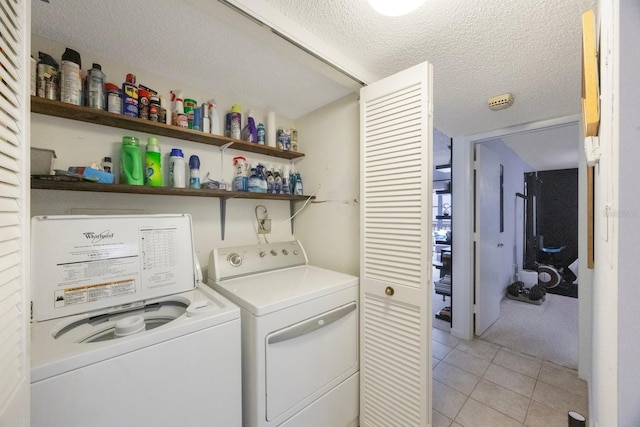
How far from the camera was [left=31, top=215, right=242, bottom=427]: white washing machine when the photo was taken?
0.79m

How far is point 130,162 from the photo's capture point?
141 cm

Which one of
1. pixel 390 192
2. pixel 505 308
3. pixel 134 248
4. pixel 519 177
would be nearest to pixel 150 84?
pixel 134 248

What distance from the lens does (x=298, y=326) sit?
128cm

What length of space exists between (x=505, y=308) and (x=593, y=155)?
383 centimetres

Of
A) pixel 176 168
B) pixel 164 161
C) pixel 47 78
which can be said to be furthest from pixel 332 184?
pixel 47 78

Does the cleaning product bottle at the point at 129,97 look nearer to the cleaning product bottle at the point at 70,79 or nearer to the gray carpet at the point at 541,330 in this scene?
the cleaning product bottle at the point at 70,79

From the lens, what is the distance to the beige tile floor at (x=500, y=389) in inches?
67.4

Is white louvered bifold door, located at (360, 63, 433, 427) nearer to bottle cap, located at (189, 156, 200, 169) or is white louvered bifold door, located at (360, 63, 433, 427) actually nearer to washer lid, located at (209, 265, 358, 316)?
washer lid, located at (209, 265, 358, 316)

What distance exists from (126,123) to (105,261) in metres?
0.78

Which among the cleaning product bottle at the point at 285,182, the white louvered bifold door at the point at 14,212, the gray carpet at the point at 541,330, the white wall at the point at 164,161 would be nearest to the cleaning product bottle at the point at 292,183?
the cleaning product bottle at the point at 285,182

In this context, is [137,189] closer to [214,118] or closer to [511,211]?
[214,118]

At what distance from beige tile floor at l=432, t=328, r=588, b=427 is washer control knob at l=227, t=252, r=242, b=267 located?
1762 millimetres

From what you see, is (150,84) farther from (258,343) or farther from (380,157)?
(258,343)

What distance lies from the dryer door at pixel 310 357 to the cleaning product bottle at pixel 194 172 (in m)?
1.08
